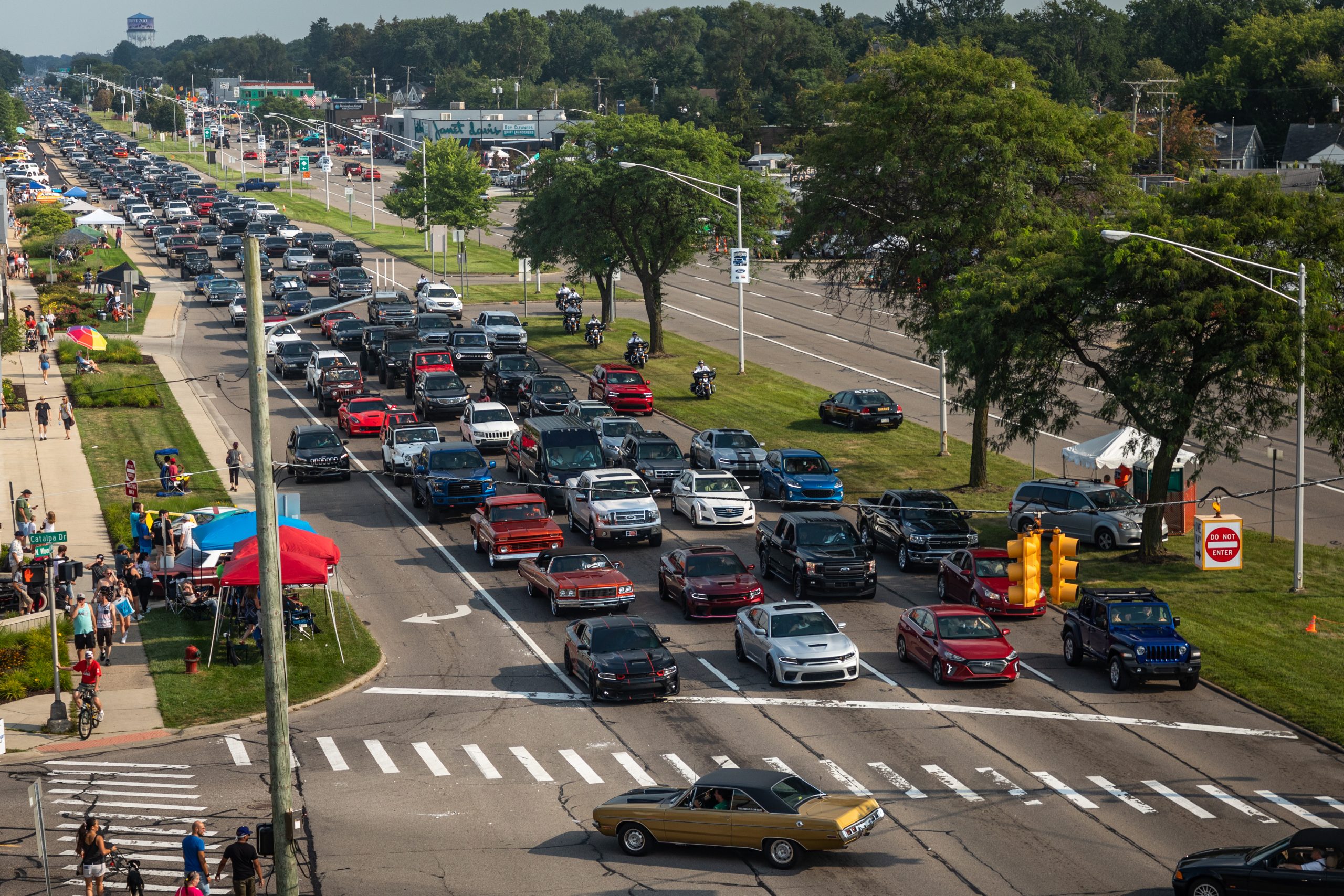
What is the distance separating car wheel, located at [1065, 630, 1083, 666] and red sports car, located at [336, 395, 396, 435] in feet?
93.3

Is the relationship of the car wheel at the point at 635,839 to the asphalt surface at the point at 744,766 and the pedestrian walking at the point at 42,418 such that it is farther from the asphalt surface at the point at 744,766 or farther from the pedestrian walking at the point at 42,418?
the pedestrian walking at the point at 42,418

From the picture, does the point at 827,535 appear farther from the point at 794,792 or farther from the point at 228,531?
the point at 794,792

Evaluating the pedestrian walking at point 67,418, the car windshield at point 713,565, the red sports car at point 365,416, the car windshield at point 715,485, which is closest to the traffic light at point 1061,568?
the car windshield at point 713,565

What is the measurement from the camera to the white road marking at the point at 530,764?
86.0 ft

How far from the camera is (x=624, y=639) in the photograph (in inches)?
1202

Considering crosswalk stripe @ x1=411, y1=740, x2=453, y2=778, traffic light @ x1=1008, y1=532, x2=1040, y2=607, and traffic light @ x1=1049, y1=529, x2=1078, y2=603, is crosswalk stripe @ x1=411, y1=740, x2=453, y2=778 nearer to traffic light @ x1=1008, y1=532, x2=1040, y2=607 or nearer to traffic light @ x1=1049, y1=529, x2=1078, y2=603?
traffic light @ x1=1008, y1=532, x2=1040, y2=607

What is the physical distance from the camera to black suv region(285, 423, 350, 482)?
48.2 meters

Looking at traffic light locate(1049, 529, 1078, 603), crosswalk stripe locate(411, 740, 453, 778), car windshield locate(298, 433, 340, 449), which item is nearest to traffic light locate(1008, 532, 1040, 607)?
traffic light locate(1049, 529, 1078, 603)

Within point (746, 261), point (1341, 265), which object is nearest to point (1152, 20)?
point (746, 261)

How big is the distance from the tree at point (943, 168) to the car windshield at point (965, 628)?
46.8 feet

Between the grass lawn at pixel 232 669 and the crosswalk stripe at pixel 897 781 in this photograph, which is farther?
the grass lawn at pixel 232 669

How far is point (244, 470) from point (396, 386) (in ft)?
48.4

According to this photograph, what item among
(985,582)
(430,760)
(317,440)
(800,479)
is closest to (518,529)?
(800,479)

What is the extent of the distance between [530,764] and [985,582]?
12.8 m
